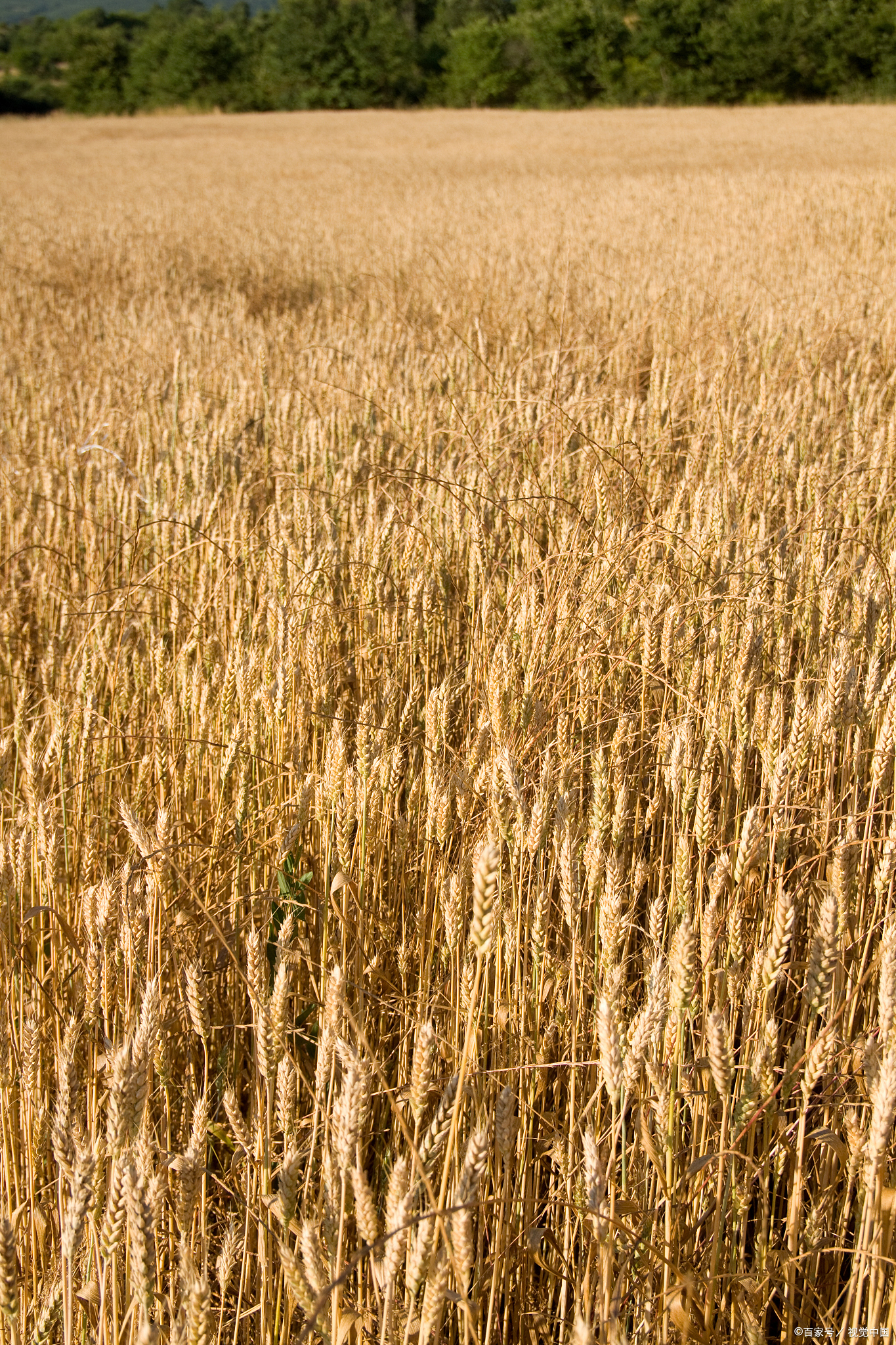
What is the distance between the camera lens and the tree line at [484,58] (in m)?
31.5

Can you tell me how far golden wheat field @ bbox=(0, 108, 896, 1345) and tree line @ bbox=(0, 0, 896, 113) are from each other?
3322 centimetres

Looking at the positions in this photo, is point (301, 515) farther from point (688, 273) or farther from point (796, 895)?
point (688, 273)

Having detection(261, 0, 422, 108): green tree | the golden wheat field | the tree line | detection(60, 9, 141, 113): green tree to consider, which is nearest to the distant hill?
detection(60, 9, 141, 113): green tree

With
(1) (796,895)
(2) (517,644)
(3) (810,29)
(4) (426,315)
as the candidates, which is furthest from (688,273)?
(3) (810,29)

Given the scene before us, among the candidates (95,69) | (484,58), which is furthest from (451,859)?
(95,69)

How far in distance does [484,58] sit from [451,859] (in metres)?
43.5

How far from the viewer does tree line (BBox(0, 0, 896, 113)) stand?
1242 inches

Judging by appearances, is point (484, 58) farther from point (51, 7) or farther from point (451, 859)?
point (51, 7)

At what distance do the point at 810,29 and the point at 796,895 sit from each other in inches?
1460

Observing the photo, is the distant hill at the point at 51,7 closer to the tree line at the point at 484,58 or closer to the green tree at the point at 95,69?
the green tree at the point at 95,69

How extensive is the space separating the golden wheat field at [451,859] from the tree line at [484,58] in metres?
33.2

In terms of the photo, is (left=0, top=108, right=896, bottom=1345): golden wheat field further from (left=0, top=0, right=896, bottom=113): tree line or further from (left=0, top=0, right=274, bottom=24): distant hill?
(left=0, top=0, right=274, bottom=24): distant hill

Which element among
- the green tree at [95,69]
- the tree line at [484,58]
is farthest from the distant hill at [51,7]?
the tree line at [484,58]

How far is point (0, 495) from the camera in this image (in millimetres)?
2666
